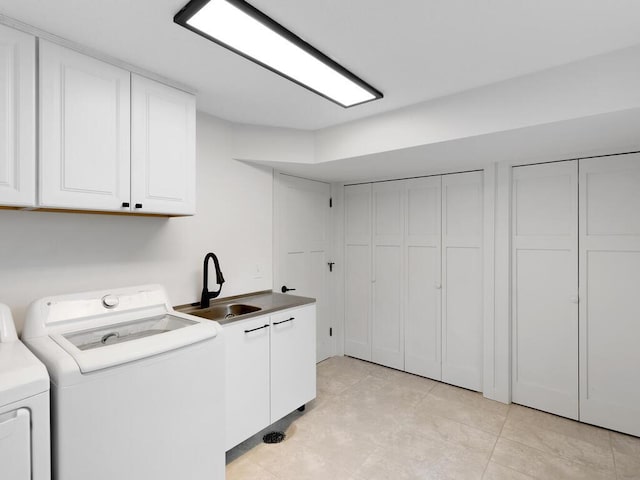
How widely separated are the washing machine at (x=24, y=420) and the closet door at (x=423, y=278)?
9.72 feet

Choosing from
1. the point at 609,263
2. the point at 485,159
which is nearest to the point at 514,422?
the point at 609,263

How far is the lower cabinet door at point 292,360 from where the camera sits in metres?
2.41

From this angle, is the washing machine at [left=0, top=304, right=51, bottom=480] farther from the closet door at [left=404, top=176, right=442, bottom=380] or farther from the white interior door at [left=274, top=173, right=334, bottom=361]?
the closet door at [left=404, top=176, right=442, bottom=380]

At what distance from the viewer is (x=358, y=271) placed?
12.7ft

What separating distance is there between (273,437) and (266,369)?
1.62 feet

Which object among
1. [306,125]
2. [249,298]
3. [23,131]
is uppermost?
[306,125]

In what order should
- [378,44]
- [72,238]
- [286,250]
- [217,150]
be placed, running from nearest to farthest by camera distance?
[378,44], [72,238], [217,150], [286,250]

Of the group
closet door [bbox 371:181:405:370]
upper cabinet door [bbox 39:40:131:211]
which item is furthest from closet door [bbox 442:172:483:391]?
upper cabinet door [bbox 39:40:131:211]

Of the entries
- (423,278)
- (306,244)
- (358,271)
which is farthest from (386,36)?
(358,271)

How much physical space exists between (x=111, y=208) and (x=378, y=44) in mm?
1574

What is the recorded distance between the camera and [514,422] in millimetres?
2557

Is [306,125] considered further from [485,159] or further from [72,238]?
[72,238]

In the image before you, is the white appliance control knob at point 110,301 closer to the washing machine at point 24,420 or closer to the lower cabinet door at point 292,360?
the washing machine at point 24,420

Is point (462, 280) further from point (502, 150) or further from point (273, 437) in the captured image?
point (273, 437)
